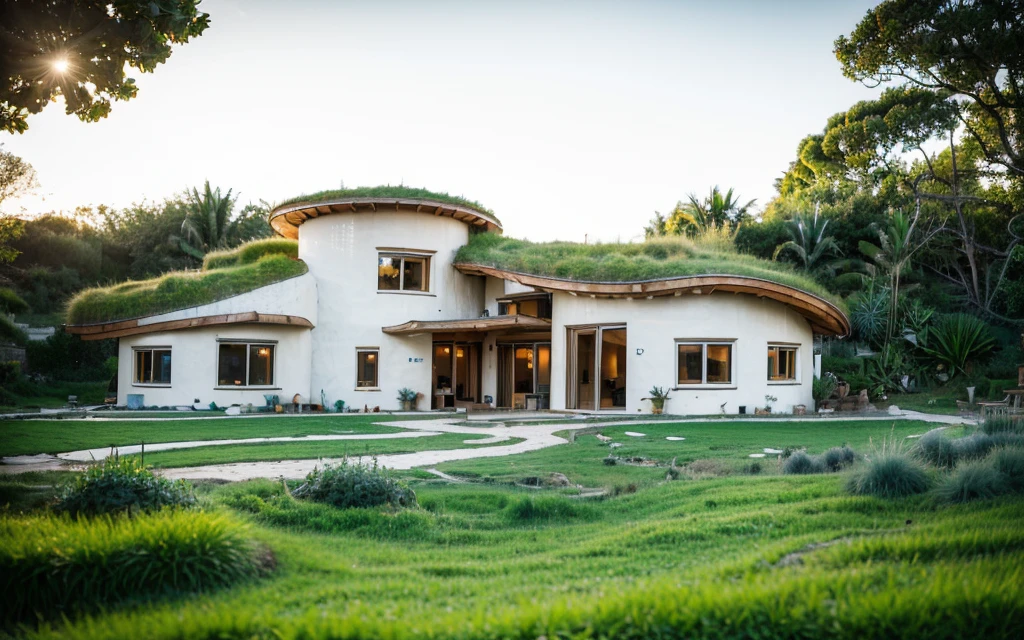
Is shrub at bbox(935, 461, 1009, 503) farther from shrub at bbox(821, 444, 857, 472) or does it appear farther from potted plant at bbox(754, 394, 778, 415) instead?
potted plant at bbox(754, 394, 778, 415)

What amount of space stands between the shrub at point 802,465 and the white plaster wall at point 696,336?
12498 mm

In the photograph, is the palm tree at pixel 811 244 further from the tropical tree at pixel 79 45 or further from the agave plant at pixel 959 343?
the tropical tree at pixel 79 45

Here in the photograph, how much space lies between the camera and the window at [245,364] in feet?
77.2

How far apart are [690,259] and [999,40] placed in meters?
9.46

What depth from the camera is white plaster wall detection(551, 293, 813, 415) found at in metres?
21.9

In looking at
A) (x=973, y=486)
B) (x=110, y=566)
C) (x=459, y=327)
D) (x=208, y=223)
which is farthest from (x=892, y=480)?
(x=208, y=223)

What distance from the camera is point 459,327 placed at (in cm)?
2436

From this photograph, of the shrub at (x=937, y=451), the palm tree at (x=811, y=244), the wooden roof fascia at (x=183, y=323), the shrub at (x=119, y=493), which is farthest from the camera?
the palm tree at (x=811, y=244)

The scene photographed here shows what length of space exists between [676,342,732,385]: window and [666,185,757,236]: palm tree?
1805 centimetres

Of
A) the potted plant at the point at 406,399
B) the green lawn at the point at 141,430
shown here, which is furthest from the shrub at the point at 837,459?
the potted plant at the point at 406,399

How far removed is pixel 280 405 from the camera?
77.4 feet

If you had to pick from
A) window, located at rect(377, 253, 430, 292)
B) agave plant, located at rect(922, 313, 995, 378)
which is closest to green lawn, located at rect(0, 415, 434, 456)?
window, located at rect(377, 253, 430, 292)

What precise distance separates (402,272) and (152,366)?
8.83 metres

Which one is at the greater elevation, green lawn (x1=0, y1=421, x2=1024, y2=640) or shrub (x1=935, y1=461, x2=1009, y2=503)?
shrub (x1=935, y1=461, x2=1009, y2=503)
